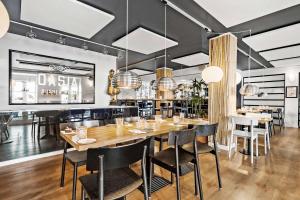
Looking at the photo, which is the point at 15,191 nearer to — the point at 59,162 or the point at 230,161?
the point at 59,162

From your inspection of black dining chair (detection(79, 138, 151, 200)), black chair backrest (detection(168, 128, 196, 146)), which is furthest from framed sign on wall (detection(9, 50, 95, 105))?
black chair backrest (detection(168, 128, 196, 146))

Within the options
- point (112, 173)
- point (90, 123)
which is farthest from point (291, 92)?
point (112, 173)

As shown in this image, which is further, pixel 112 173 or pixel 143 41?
pixel 143 41

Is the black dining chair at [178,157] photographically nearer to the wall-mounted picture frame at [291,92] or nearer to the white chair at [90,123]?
the white chair at [90,123]

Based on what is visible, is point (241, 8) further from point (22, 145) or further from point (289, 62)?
point (289, 62)

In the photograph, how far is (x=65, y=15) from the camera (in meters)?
2.82

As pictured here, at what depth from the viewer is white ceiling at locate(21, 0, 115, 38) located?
2504mm

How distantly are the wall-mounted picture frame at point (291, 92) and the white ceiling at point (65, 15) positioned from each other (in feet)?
27.4

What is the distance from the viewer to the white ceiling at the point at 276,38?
3.49 m

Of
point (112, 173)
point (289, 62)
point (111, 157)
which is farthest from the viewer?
point (289, 62)

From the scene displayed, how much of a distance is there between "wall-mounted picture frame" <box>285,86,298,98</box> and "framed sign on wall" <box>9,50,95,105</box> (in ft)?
27.5

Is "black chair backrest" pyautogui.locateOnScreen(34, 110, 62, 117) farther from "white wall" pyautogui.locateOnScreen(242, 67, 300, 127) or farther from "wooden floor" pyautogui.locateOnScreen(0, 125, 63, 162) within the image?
"white wall" pyautogui.locateOnScreen(242, 67, 300, 127)

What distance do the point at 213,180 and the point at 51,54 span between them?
456 centimetres

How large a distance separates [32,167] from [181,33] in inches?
158
